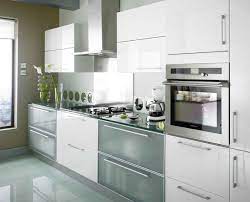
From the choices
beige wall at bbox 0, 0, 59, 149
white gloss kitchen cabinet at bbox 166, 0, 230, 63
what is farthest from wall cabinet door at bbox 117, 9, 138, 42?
beige wall at bbox 0, 0, 59, 149

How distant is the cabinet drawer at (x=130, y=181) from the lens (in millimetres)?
2576

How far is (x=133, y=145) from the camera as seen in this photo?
277 centimetres

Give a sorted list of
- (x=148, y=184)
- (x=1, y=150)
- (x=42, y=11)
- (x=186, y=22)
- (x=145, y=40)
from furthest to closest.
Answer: (x=42, y=11) → (x=1, y=150) → (x=145, y=40) → (x=148, y=184) → (x=186, y=22)

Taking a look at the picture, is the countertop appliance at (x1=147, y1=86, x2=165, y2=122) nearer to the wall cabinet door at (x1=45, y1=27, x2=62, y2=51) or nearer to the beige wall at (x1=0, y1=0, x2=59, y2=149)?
the wall cabinet door at (x1=45, y1=27, x2=62, y2=51)

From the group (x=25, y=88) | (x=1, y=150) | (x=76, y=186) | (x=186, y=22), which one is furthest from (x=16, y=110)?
(x=186, y=22)

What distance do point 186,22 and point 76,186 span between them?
7.80 feet

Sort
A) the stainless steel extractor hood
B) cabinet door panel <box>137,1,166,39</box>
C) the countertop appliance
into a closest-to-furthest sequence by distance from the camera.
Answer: cabinet door panel <box>137,1,166,39</box>, the countertop appliance, the stainless steel extractor hood

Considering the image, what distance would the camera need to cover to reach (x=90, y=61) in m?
4.35

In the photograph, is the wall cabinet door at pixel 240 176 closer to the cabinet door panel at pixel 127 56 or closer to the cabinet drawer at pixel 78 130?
the cabinet door panel at pixel 127 56

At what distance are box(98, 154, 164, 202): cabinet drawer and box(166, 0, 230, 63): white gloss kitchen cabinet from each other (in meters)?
1.12

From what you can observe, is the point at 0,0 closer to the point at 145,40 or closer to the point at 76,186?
the point at 145,40

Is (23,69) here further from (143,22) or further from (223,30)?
(223,30)

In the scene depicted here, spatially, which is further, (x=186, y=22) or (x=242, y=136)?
(x=186, y=22)

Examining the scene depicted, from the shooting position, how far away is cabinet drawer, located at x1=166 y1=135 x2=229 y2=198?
206 cm
